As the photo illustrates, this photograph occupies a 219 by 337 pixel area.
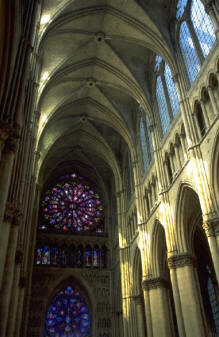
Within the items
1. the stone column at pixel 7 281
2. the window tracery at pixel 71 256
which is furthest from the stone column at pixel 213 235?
the window tracery at pixel 71 256

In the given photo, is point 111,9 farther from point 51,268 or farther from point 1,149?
point 51,268

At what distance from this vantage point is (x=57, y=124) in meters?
24.0

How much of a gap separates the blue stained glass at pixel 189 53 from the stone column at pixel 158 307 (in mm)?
9394

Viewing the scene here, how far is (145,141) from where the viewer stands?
66.9 feet

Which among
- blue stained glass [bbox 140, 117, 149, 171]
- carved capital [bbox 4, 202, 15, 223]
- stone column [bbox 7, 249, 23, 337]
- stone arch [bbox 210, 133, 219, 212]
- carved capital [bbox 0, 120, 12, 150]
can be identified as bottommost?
stone column [bbox 7, 249, 23, 337]

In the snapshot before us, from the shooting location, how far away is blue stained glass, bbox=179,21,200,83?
14.3m

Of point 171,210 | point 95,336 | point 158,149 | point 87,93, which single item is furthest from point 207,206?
point 95,336

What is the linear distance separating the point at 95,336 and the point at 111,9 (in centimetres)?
1923

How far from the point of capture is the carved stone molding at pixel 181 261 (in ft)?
44.2

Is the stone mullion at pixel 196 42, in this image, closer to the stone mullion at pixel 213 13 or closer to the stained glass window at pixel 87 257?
the stone mullion at pixel 213 13

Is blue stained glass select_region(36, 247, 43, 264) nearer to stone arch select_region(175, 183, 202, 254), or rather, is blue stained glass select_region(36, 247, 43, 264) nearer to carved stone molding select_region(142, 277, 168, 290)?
carved stone molding select_region(142, 277, 168, 290)

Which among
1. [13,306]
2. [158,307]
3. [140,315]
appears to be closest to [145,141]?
[158,307]

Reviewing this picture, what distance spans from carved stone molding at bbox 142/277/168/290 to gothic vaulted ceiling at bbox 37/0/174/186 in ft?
27.9

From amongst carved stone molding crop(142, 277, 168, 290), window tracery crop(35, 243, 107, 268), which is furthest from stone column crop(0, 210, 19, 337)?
window tracery crop(35, 243, 107, 268)
